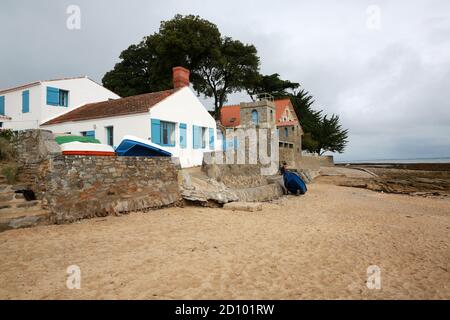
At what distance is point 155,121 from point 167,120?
1.02 m

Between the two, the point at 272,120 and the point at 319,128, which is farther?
the point at 319,128

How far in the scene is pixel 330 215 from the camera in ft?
30.6

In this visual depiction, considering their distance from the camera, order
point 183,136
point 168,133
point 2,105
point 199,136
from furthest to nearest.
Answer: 1. point 2,105
2. point 199,136
3. point 183,136
4. point 168,133

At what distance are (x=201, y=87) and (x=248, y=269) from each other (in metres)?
27.3

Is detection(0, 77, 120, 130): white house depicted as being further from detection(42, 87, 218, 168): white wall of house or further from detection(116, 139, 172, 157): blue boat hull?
detection(116, 139, 172, 157): blue boat hull

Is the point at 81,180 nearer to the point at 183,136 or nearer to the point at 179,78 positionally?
the point at 183,136

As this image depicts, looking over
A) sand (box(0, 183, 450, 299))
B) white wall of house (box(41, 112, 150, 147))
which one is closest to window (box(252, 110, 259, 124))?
white wall of house (box(41, 112, 150, 147))

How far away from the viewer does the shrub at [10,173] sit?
280 inches

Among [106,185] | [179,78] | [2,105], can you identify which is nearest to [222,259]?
[106,185]

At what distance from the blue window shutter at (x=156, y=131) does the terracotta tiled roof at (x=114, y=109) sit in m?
0.75

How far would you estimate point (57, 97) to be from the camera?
16828mm

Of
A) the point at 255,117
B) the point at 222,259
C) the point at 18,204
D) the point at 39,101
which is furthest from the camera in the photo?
the point at 255,117
